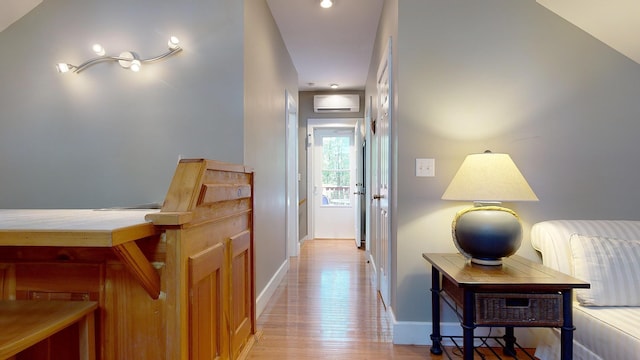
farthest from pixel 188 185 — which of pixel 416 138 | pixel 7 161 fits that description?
pixel 7 161

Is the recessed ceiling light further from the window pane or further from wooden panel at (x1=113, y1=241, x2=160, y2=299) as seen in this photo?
the window pane

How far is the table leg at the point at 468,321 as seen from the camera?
1420 mm

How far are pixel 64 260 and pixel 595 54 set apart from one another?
2.93 m

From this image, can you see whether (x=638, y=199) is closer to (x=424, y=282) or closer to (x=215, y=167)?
(x=424, y=282)

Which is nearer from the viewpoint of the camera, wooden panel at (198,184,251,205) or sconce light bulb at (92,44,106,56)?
wooden panel at (198,184,251,205)

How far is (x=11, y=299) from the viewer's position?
1129 mm

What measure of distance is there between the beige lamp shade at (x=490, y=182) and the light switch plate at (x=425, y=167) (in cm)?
28

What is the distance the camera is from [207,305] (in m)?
1.34

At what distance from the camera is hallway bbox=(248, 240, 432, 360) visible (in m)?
1.94

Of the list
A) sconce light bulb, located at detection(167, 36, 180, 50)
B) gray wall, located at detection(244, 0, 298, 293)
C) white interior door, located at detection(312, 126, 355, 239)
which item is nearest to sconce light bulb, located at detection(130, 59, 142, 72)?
sconce light bulb, located at detection(167, 36, 180, 50)

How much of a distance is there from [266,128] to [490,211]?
1.81 meters

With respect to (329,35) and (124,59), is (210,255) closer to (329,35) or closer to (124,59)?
(124,59)

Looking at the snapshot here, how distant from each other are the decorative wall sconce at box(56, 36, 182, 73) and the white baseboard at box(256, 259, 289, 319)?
1863 mm

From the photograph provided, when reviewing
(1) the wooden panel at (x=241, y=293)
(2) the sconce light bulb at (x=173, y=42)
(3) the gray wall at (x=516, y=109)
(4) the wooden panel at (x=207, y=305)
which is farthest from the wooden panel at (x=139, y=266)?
(2) the sconce light bulb at (x=173, y=42)
